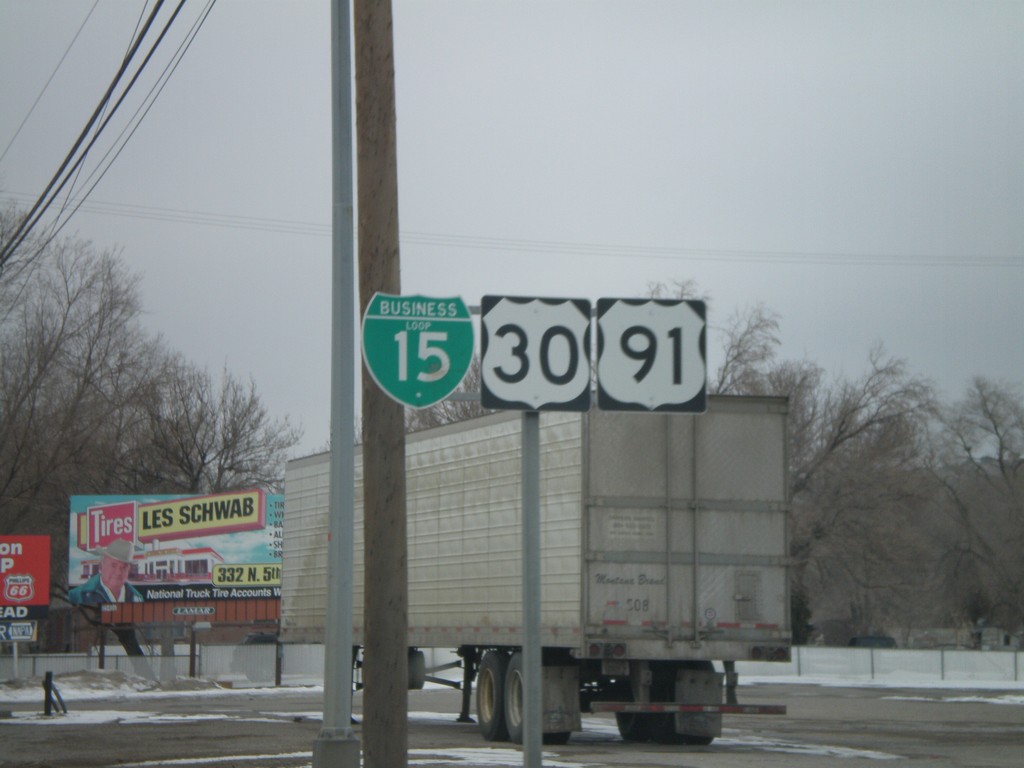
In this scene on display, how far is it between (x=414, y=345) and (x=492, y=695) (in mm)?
13649

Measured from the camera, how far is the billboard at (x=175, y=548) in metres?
40.3

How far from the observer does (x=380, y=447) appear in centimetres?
1073

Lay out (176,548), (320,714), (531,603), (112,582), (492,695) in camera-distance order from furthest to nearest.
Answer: (112,582) < (176,548) < (320,714) < (492,695) < (531,603)

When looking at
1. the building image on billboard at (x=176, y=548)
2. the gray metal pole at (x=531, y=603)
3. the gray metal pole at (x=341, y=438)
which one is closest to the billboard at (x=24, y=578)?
the building image on billboard at (x=176, y=548)

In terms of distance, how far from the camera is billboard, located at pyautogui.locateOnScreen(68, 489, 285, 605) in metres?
40.3

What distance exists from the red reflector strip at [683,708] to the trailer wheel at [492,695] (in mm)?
2010

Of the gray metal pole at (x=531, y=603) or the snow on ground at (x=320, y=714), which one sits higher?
the gray metal pole at (x=531, y=603)

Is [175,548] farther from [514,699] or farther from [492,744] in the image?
[514,699]

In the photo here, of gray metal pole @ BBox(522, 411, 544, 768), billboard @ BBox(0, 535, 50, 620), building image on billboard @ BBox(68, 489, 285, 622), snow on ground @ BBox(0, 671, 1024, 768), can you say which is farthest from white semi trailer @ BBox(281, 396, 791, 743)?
building image on billboard @ BBox(68, 489, 285, 622)

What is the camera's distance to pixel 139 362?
58.7 m

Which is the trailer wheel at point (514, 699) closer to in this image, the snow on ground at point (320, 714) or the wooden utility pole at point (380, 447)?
the snow on ground at point (320, 714)

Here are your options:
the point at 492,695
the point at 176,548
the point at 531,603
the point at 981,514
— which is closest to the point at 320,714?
the point at 492,695

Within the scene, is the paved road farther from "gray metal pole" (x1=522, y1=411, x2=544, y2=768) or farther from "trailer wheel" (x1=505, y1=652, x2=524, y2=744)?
"gray metal pole" (x1=522, y1=411, x2=544, y2=768)

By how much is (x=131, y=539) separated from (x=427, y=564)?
22.5 m
